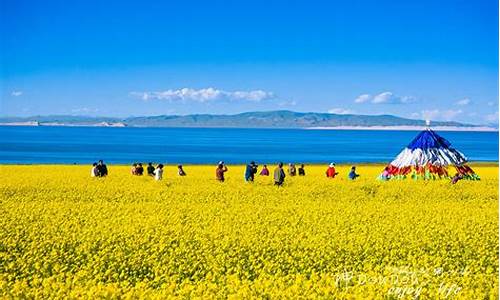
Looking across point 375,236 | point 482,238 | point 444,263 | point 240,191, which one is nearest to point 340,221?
point 375,236

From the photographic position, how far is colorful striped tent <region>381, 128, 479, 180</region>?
43.5 meters

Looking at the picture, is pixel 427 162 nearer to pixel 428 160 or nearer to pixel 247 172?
pixel 428 160

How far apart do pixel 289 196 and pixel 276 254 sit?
14.4 m

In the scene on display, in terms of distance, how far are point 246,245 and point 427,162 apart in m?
26.1

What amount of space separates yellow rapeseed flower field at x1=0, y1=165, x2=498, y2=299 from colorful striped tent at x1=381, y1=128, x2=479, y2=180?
8588 millimetres

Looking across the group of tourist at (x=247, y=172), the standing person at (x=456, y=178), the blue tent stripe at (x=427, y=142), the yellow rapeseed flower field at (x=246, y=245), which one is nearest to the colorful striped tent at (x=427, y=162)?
the blue tent stripe at (x=427, y=142)

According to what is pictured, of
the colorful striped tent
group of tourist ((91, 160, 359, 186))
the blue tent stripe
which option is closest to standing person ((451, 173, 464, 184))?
the colorful striped tent

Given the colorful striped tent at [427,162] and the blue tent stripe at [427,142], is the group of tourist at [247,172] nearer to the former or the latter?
the colorful striped tent at [427,162]

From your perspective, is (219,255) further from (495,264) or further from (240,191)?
(240,191)

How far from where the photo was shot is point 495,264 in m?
18.6

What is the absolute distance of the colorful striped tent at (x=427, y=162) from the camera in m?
43.5

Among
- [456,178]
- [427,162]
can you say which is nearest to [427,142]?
[427,162]

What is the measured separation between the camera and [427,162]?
43625 millimetres

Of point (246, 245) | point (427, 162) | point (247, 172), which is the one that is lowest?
point (246, 245)
